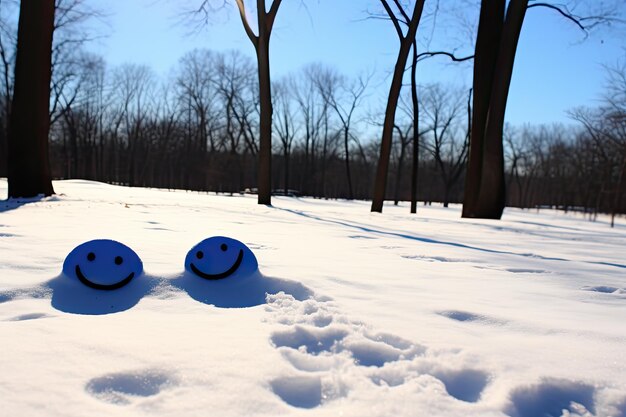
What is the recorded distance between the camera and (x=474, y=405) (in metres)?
1.05

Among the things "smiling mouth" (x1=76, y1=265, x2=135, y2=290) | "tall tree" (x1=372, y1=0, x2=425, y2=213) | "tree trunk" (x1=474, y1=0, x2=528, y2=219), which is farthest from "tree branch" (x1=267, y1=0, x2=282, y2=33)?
"smiling mouth" (x1=76, y1=265, x2=135, y2=290)

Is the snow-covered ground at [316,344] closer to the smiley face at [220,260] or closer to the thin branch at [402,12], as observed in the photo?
the smiley face at [220,260]

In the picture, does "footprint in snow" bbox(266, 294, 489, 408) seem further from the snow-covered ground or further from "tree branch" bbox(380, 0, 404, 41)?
"tree branch" bbox(380, 0, 404, 41)

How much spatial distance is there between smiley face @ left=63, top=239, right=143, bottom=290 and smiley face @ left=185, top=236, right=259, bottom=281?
0.31 metres

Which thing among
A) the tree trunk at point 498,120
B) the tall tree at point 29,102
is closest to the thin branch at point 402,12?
the tree trunk at point 498,120

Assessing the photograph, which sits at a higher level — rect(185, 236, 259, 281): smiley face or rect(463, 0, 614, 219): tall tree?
rect(463, 0, 614, 219): tall tree

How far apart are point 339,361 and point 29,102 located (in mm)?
7772

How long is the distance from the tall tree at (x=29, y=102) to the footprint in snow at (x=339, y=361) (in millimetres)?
7056

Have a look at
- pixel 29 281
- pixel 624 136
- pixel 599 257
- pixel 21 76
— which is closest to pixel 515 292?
pixel 599 257

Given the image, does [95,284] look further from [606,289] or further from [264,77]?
[264,77]

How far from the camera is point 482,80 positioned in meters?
9.55

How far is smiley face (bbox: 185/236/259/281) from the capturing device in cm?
207

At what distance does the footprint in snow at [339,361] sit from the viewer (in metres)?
1.11

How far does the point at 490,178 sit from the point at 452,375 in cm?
857
